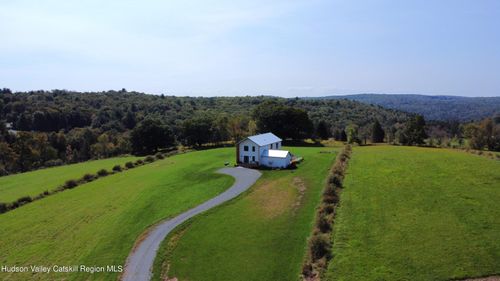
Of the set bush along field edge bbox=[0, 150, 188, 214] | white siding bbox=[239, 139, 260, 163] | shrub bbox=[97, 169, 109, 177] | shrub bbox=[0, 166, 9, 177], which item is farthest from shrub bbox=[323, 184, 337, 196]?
shrub bbox=[0, 166, 9, 177]

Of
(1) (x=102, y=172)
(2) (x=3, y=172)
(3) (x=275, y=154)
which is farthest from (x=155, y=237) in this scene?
(2) (x=3, y=172)

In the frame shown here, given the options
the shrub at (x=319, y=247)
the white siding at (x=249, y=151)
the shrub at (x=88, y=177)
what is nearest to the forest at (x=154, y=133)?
the shrub at (x=88, y=177)

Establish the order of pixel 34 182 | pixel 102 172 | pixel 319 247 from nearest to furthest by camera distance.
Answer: pixel 319 247 < pixel 34 182 < pixel 102 172

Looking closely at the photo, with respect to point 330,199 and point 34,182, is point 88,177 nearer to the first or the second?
point 34,182

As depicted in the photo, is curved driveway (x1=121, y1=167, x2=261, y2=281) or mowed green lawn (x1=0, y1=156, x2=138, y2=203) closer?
curved driveway (x1=121, y1=167, x2=261, y2=281)

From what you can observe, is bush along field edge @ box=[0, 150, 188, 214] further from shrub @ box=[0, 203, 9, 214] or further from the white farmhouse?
the white farmhouse

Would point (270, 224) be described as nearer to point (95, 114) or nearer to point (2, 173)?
point (2, 173)

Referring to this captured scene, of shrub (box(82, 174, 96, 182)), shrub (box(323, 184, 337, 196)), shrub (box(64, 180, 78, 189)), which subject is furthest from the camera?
shrub (box(82, 174, 96, 182))
